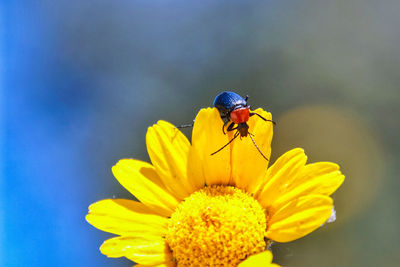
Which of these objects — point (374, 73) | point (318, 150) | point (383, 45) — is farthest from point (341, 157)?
point (383, 45)

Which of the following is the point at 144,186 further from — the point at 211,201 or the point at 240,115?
the point at 240,115

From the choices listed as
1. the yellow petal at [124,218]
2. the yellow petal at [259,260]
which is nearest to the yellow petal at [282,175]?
the yellow petal at [259,260]

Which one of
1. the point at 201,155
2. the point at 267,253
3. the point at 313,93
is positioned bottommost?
the point at 267,253

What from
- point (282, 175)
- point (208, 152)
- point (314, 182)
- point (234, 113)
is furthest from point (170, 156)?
point (314, 182)

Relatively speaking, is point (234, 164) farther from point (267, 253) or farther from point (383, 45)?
point (383, 45)

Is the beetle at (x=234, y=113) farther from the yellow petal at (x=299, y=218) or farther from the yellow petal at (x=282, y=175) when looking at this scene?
the yellow petal at (x=299, y=218)
